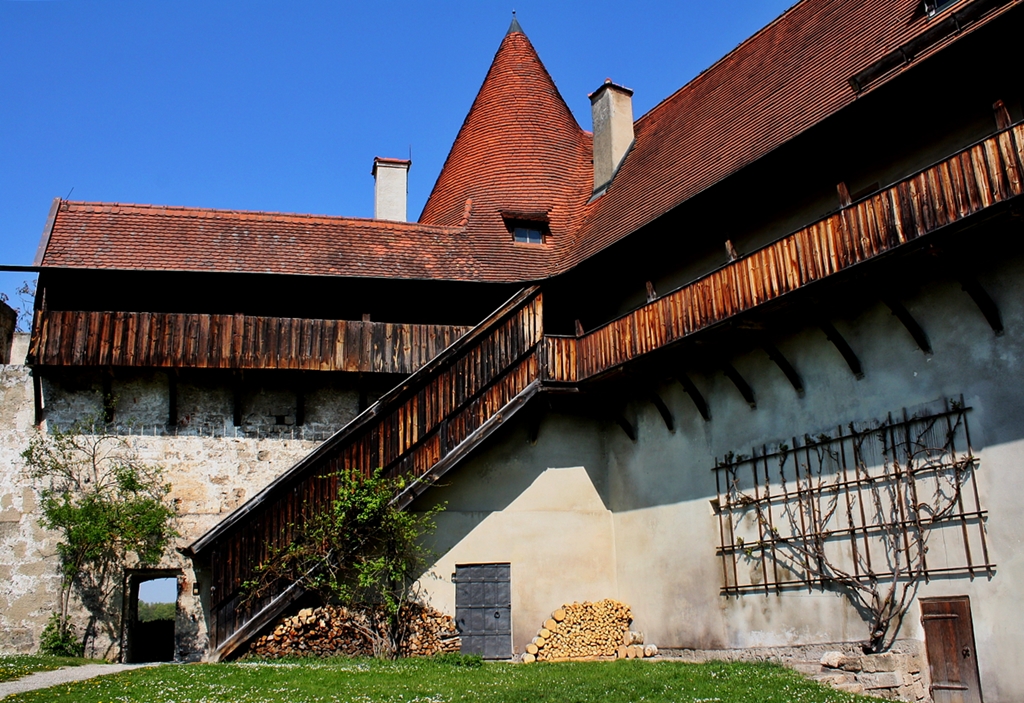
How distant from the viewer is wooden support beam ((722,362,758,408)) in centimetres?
1261

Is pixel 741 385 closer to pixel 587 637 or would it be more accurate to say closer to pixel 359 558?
pixel 587 637

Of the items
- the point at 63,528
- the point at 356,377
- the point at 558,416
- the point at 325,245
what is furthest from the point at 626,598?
the point at 63,528

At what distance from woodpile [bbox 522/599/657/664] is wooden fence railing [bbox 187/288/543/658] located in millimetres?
3024

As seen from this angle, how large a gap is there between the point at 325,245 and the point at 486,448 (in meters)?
4.36

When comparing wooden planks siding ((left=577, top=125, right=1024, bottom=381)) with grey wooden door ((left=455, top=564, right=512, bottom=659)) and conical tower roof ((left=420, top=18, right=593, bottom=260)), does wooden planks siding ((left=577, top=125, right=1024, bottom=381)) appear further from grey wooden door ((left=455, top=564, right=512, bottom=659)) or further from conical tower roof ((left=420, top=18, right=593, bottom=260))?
conical tower roof ((left=420, top=18, right=593, bottom=260))

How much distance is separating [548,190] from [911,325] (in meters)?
9.01

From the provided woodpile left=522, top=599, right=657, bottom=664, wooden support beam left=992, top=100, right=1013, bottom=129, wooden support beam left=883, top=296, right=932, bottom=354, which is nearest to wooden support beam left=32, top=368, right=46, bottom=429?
woodpile left=522, top=599, right=657, bottom=664

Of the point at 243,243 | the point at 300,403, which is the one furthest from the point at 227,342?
the point at 243,243

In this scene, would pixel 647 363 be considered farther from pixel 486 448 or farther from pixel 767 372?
pixel 486 448

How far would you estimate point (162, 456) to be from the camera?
14.9m

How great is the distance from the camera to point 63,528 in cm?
1441

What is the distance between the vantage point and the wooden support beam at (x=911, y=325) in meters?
10.2

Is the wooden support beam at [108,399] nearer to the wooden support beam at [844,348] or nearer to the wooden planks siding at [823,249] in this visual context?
the wooden planks siding at [823,249]

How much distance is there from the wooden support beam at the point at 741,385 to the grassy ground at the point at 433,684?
3.38 metres
